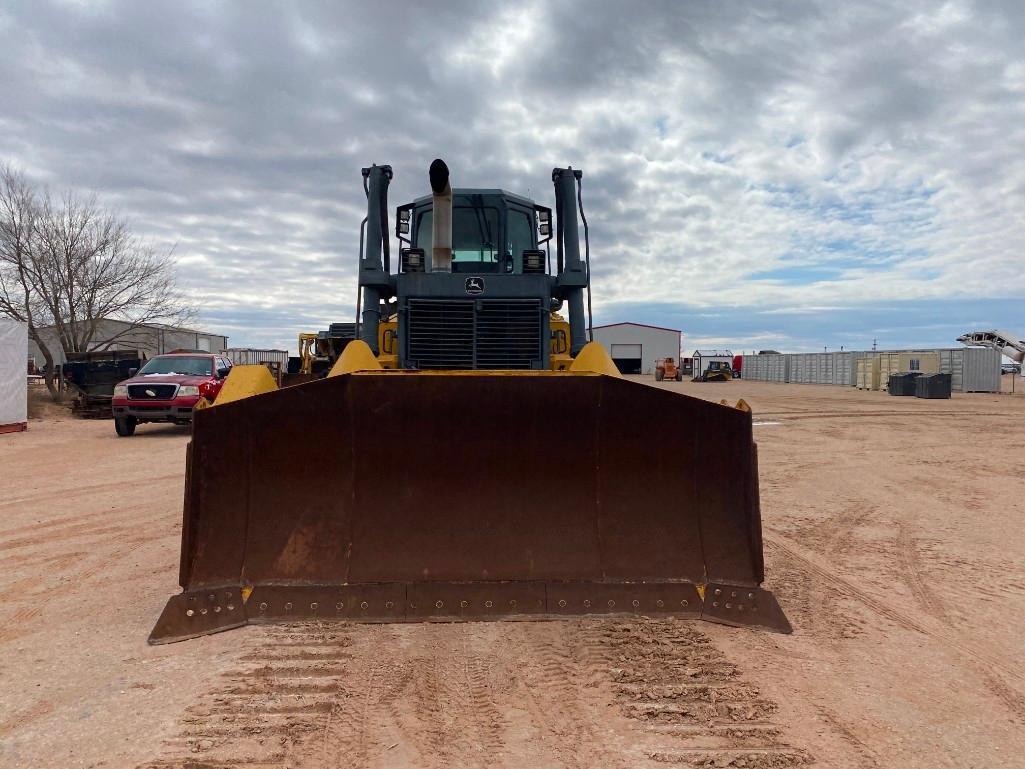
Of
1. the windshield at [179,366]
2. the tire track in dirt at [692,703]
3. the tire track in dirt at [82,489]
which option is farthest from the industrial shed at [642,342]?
the tire track in dirt at [692,703]

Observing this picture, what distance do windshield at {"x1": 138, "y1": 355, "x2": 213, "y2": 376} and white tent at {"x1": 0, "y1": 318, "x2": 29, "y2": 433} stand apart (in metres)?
2.96

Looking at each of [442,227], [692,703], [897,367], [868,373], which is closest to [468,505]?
[692,703]

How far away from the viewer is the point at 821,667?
3104 mm

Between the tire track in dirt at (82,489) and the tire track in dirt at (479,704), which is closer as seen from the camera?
the tire track in dirt at (479,704)

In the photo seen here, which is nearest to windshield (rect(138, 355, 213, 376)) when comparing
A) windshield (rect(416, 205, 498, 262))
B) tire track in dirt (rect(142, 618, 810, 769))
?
windshield (rect(416, 205, 498, 262))

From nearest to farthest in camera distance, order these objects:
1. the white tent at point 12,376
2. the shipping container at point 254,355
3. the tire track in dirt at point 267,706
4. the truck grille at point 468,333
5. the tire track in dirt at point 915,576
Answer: the tire track in dirt at point 267,706 < the tire track in dirt at point 915,576 < the truck grille at point 468,333 < the white tent at point 12,376 < the shipping container at point 254,355

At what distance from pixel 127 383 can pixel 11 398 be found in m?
3.65

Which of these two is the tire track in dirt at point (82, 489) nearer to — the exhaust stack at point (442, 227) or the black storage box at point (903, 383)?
the exhaust stack at point (442, 227)

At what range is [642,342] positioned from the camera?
2955 inches

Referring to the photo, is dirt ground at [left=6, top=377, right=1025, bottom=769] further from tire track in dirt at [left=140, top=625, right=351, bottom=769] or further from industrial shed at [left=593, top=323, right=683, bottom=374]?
industrial shed at [left=593, top=323, right=683, bottom=374]

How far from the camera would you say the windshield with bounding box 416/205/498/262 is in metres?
6.23

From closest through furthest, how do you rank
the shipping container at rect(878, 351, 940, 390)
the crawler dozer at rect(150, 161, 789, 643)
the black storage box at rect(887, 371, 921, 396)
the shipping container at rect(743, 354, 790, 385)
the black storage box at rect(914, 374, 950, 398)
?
the crawler dozer at rect(150, 161, 789, 643), the black storage box at rect(914, 374, 950, 398), the black storage box at rect(887, 371, 921, 396), the shipping container at rect(878, 351, 940, 390), the shipping container at rect(743, 354, 790, 385)

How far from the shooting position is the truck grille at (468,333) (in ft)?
17.6

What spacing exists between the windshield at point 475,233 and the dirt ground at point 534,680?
3.49 m
